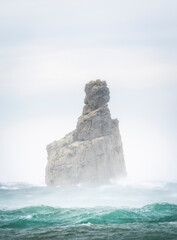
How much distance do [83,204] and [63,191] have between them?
1699cm

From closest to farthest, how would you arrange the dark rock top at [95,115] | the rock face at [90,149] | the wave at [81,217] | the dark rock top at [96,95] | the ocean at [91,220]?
1. the ocean at [91,220]
2. the wave at [81,217]
3. the rock face at [90,149]
4. the dark rock top at [95,115]
5. the dark rock top at [96,95]

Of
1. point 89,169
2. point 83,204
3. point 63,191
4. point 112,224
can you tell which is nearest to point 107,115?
point 89,169

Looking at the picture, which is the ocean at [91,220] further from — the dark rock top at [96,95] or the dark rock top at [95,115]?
the dark rock top at [96,95]

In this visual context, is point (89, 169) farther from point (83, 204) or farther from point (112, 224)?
point (112, 224)

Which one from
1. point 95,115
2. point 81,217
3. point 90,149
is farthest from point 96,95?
point 81,217

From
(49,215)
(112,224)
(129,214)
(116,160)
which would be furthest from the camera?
(116,160)

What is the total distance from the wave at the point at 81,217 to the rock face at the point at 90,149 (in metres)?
43.9

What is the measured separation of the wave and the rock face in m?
43.9

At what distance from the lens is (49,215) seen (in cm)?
5697

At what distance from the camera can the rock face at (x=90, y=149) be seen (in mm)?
105188

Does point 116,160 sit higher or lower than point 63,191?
higher

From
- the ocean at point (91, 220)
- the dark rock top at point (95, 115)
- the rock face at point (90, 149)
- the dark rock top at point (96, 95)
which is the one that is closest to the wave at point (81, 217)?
the ocean at point (91, 220)

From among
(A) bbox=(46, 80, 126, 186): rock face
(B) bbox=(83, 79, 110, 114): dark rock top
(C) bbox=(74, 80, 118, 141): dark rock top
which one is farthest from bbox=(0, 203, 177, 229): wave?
(B) bbox=(83, 79, 110, 114): dark rock top

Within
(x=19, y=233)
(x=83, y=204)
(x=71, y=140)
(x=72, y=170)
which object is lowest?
(x=19, y=233)
